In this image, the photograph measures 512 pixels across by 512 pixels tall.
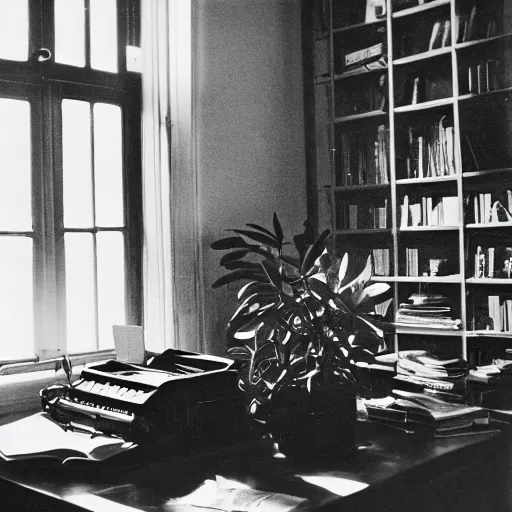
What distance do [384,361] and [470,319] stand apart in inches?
27.7

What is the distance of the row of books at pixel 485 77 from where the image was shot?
4383 mm

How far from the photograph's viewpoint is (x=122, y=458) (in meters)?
1.76

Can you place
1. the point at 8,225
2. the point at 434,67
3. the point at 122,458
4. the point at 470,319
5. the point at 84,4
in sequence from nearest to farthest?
the point at 122,458
the point at 8,225
the point at 84,4
the point at 470,319
the point at 434,67

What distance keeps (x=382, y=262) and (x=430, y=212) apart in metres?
0.49

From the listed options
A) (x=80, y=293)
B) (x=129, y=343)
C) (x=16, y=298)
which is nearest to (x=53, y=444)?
(x=129, y=343)

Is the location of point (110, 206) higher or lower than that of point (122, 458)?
higher

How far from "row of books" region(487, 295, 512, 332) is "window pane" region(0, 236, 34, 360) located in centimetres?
267

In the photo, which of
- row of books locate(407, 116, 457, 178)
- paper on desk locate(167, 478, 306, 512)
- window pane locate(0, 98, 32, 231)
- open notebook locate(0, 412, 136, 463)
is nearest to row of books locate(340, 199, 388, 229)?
row of books locate(407, 116, 457, 178)

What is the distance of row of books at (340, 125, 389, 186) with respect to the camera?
489 centimetres

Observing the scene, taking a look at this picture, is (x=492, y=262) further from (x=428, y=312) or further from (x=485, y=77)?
(x=485, y=77)

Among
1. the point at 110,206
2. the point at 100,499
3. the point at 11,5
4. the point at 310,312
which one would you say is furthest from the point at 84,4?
the point at 100,499

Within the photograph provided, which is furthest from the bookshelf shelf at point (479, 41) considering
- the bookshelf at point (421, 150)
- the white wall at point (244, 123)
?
the white wall at point (244, 123)

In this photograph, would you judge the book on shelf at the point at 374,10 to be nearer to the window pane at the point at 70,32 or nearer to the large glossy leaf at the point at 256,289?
the window pane at the point at 70,32

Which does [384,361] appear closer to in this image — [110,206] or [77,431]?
[110,206]
